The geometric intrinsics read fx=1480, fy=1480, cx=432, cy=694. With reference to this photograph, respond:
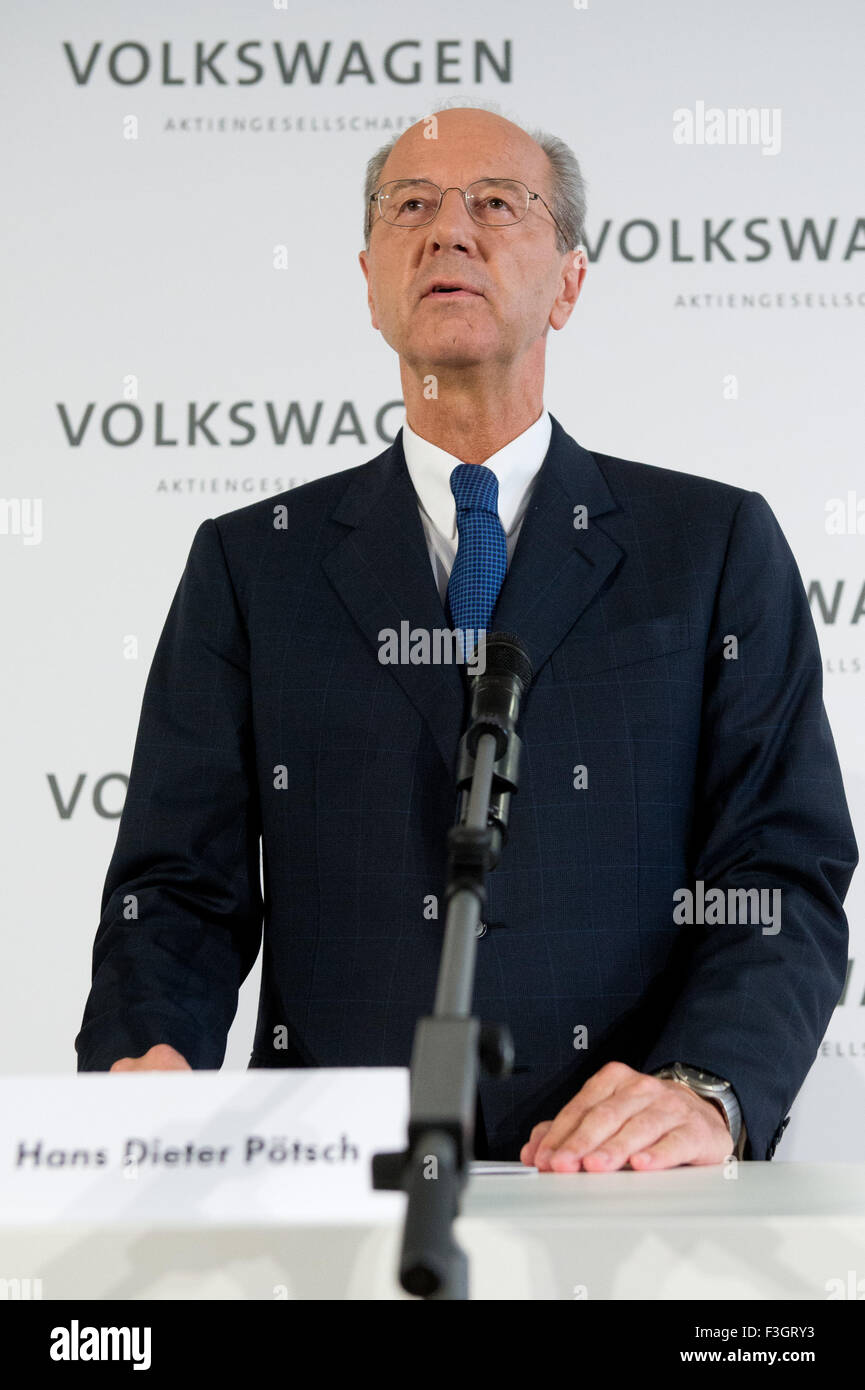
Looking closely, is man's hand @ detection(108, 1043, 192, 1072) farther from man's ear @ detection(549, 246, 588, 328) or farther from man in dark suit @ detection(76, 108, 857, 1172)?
man's ear @ detection(549, 246, 588, 328)

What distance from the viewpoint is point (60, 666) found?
2553 mm

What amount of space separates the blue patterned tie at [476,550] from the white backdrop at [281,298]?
756mm

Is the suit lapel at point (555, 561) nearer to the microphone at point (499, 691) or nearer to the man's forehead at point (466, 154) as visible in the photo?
the man's forehead at point (466, 154)

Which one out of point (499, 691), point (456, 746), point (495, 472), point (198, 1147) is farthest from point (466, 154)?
point (198, 1147)

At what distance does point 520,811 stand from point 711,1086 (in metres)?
0.40

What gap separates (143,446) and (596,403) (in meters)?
0.79

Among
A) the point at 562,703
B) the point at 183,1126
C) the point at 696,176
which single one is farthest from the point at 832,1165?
the point at 696,176

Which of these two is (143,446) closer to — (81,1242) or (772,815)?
(772,815)

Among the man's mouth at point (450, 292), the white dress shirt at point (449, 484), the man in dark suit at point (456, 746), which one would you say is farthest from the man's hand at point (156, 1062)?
A: the man's mouth at point (450, 292)

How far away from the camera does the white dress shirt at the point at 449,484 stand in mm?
1872

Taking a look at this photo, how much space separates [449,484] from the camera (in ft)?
6.19

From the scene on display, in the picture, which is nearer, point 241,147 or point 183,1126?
point 183,1126
